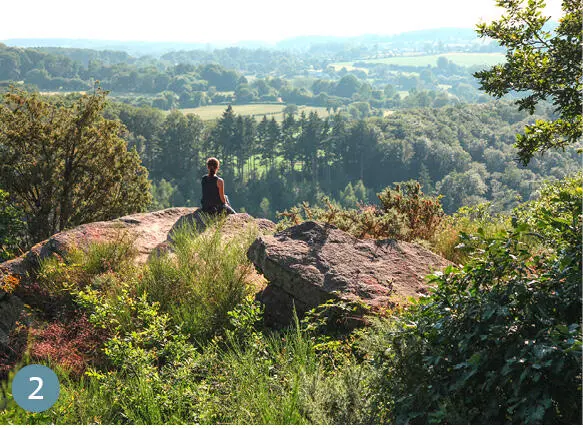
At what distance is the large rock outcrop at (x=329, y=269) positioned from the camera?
474 cm

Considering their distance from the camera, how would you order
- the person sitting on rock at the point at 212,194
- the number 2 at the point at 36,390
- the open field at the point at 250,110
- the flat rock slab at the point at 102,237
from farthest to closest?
the open field at the point at 250,110 < the person sitting on rock at the point at 212,194 < the flat rock slab at the point at 102,237 < the number 2 at the point at 36,390

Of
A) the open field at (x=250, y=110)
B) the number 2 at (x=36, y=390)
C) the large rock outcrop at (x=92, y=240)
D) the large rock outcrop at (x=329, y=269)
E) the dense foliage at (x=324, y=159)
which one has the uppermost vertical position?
the large rock outcrop at (x=329, y=269)

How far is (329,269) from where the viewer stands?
16.2ft

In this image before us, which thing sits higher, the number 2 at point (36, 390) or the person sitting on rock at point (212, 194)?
the person sitting on rock at point (212, 194)

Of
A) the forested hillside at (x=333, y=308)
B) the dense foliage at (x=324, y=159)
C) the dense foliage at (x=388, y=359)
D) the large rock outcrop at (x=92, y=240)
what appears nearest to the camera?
the dense foliage at (x=388, y=359)

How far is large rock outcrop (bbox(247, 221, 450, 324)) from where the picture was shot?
4742 mm

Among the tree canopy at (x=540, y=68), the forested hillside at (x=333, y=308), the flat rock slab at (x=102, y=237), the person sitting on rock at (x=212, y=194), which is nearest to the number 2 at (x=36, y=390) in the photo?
the forested hillside at (x=333, y=308)

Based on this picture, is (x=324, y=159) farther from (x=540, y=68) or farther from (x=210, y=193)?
(x=540, y=68)

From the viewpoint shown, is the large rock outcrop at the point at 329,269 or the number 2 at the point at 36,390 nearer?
the number 2 at the point at 36,390

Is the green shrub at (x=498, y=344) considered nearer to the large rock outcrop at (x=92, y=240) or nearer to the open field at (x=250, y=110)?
the large rock outcrop at (x=92, y=240)

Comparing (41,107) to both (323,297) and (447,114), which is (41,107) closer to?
(323,297)

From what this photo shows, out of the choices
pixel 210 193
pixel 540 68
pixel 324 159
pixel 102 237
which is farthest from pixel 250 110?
pixel 540 68

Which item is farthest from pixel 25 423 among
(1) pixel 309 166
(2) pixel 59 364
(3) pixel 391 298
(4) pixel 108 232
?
(1) pixel 309 166

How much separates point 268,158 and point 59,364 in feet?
286
